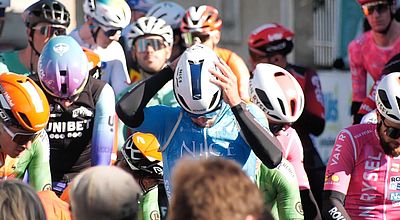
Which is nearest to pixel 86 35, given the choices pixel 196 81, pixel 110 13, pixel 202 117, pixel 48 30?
pixel 110 13

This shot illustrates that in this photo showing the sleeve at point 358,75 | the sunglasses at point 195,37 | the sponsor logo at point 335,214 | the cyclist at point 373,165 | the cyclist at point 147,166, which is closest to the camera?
the sponsor logo at point 335,214

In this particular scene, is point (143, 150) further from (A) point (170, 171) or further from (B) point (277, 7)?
(B) point (277, 7)

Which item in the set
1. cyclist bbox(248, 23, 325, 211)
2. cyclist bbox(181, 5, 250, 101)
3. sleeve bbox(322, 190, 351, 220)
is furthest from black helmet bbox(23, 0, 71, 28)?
sleeve bbox(322, 190, 351, 220)

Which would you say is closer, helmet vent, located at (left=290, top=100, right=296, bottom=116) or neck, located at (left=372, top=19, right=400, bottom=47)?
helmet vent, located at (left=290, top=100, right=296, bottom=116)

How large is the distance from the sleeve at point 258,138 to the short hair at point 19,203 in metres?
1.79

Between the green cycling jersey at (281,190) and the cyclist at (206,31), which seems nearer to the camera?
the green cycling jersey at (281,190)

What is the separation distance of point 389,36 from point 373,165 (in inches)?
154

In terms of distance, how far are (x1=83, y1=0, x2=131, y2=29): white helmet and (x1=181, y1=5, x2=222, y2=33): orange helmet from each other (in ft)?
1.96

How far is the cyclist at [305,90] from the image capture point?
32.0 ft

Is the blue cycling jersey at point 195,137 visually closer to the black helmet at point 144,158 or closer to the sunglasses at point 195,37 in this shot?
the black helmet at point 144,158

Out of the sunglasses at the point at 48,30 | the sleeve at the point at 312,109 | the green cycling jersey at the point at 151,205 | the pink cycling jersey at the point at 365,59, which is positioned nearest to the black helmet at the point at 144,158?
the green cycling jersey at the point at 151,205

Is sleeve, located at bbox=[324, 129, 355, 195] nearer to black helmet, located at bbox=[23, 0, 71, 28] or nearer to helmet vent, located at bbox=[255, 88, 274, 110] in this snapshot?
helmet vent, located at bbox=[255, 88, 274, 110]

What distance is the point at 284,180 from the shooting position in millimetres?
7227

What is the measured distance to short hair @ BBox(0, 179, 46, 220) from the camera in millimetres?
5043
